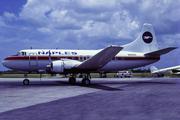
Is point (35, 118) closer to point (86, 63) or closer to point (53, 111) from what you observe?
point (53, 111)

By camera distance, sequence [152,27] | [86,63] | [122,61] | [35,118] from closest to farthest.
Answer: [35,118], [86,63], [122,61], [152,27]

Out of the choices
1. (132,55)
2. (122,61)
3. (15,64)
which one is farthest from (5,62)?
(132,55)

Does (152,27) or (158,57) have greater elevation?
(152,27)

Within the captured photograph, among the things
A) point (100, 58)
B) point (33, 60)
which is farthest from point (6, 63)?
point (100, 58)

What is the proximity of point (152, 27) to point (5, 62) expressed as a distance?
885 inches

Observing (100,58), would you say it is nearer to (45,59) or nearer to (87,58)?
(87,58)

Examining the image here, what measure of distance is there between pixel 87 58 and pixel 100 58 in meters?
4.81

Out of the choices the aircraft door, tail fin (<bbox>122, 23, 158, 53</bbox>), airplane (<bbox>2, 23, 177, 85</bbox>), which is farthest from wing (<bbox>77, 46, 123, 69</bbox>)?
tail fin (<bbox>122, 23, 158, 53</bbox>)

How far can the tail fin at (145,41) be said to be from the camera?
28.0 metres

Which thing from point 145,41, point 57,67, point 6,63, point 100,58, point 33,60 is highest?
point 145,41

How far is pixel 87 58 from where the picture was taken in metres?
24.9

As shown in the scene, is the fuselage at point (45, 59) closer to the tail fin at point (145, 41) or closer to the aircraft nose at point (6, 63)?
the aircraft nose at point (6, 63)

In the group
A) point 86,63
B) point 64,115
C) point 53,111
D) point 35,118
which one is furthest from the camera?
point 86,63

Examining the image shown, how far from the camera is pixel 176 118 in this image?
671cm
